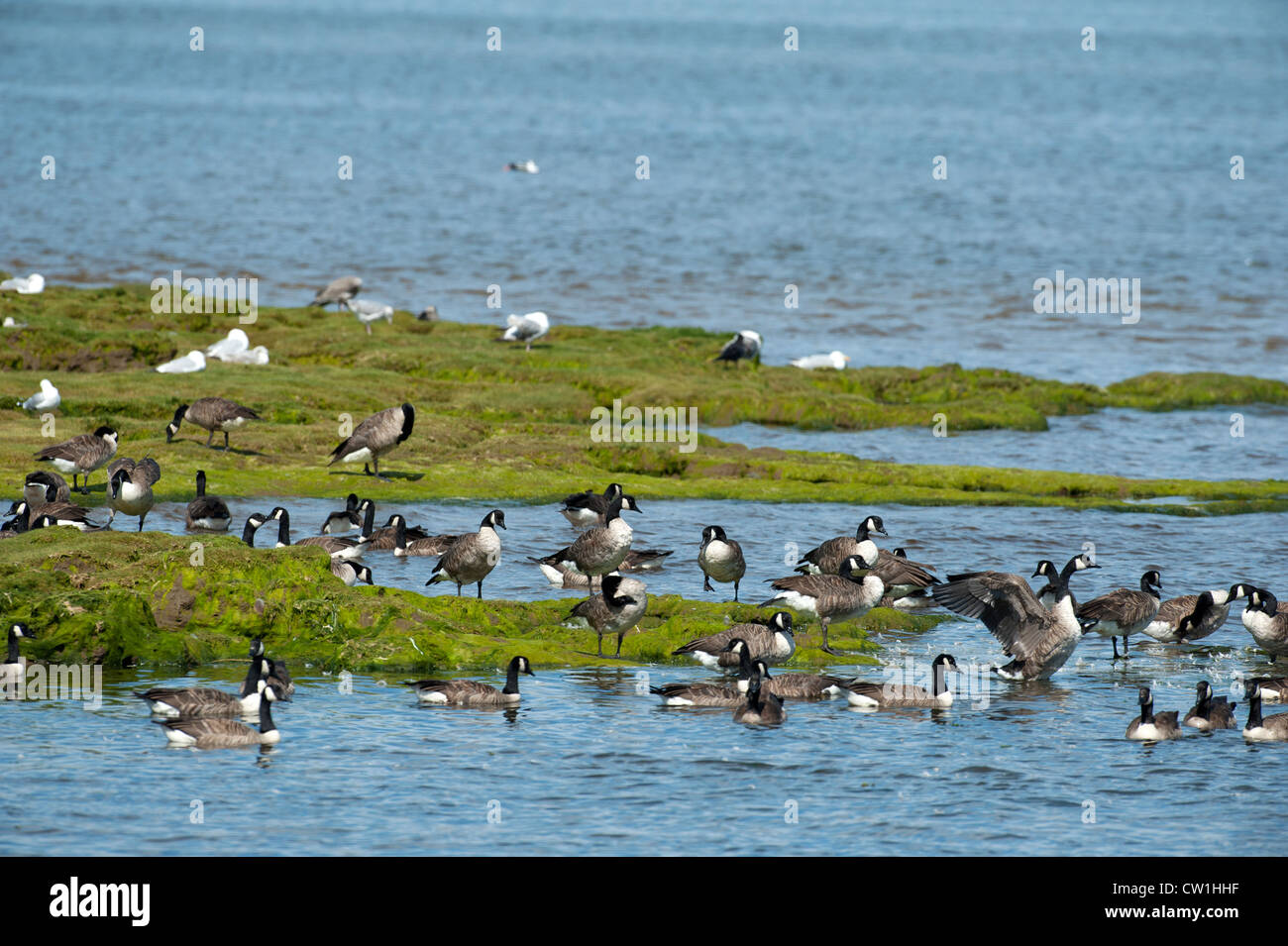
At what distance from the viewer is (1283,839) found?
12289 mm

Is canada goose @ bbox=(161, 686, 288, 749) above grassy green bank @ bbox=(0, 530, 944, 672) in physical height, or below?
below

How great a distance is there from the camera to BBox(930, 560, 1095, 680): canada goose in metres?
16.9

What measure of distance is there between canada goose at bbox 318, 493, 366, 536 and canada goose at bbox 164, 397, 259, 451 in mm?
3842

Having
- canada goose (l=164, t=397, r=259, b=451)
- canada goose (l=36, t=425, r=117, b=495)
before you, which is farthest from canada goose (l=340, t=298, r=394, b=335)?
canada goose (l=36, t=425, r=117, b=495)

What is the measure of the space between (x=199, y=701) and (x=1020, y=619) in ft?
28.6

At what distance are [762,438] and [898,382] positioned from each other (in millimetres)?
6031

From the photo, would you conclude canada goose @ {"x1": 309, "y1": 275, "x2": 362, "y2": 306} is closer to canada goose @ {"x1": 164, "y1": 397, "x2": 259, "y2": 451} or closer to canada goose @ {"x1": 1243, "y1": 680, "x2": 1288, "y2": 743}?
canada goose @ {"x1": 164, "y1": 397, "x2": 259, "y2": 451}

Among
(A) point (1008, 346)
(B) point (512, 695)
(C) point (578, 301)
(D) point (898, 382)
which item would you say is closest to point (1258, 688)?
(B) point (512, 695)

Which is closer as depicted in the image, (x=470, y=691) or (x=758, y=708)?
(x=758, y=708)

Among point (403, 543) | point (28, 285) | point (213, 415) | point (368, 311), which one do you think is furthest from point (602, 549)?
point (28, 285)

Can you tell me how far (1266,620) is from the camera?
17969mm

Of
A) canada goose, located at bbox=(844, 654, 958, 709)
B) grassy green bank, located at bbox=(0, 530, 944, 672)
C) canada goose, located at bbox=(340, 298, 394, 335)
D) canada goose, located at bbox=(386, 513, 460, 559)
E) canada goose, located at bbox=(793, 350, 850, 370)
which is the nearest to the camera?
canada goose, located at bbox=(844, 654, 958, 709)

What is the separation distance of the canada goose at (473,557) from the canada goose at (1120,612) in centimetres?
705

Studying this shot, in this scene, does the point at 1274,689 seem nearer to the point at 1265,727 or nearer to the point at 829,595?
the point at 1265,727
